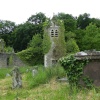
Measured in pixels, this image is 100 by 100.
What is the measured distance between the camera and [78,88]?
331 inches

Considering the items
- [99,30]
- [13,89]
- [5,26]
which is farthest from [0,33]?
[13,89]

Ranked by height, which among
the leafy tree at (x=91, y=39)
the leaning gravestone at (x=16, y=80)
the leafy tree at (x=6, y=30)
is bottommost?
the leaning gravestone at (x=16, y=80)

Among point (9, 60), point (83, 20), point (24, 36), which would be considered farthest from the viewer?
point (83, 20)

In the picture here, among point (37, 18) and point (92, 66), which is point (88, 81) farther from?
point (37, 18)

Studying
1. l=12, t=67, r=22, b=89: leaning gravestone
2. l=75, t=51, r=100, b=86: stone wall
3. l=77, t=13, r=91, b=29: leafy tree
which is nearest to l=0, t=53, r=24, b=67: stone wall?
l=12, t=67, r=22, b=89: leaning gravestone

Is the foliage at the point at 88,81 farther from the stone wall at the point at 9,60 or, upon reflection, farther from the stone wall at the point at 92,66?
the stone wall at the point at 9,60

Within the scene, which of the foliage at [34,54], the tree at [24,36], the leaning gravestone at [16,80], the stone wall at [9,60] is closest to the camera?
the leaning gravestone at [16,80]

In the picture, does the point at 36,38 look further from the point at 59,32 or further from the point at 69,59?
the point at 69,59

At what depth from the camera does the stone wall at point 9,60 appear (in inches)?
1176

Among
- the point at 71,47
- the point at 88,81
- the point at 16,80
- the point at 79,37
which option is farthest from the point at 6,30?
the point at 88,81

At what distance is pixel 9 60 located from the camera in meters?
30.2

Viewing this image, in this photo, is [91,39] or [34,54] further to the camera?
[91,39]

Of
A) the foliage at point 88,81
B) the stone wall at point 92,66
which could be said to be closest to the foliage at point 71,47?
the stone wall at point 92,66

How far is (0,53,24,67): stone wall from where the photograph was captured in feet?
98.0
